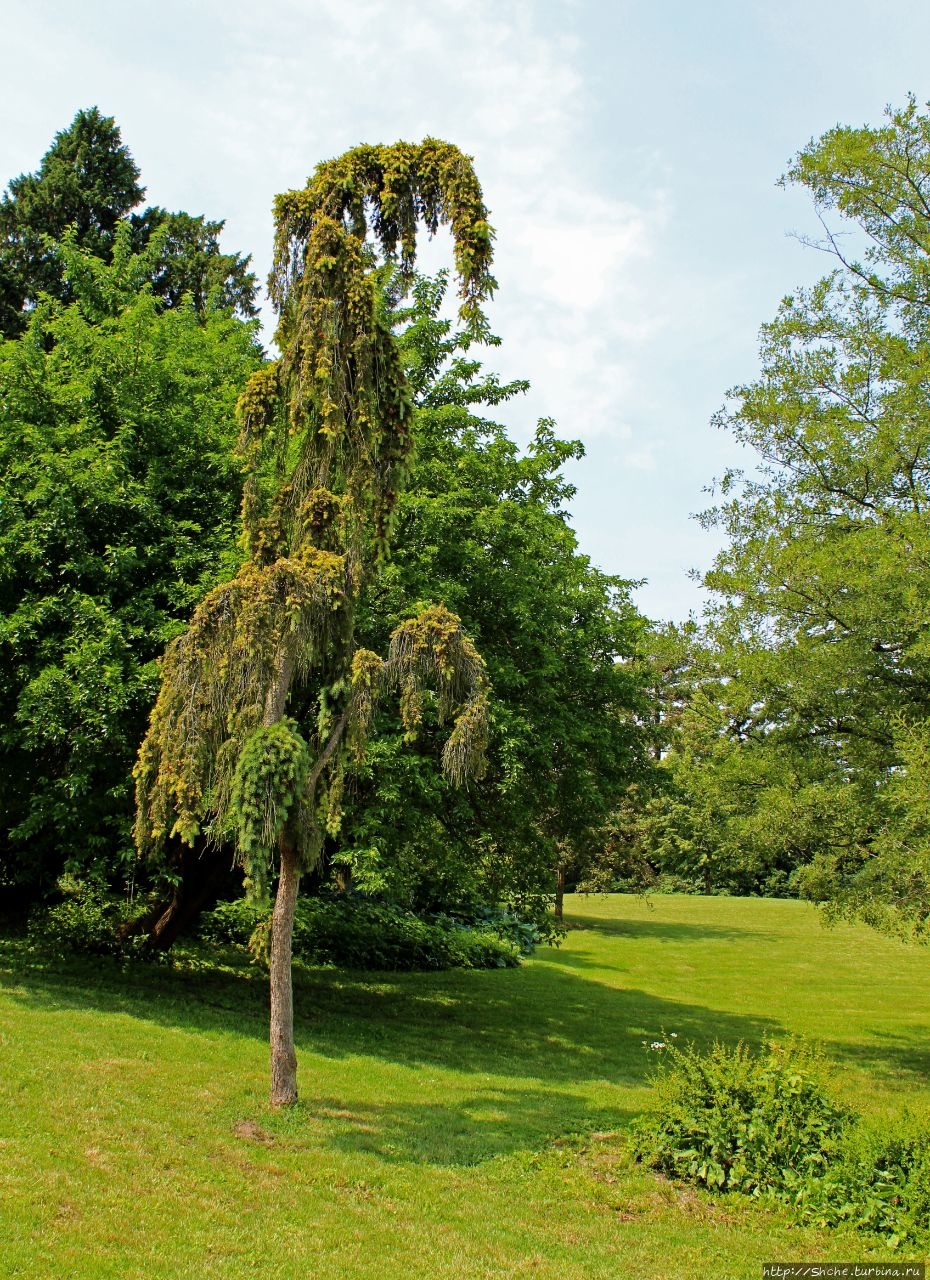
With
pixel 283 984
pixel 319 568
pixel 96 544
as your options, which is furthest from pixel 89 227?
pixel 283 984

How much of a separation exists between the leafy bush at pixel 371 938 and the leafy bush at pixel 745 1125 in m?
12.5

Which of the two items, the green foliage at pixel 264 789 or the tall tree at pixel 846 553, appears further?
the tall tree at pixel 846 553

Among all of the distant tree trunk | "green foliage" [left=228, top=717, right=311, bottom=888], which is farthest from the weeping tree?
the distant tree trunk

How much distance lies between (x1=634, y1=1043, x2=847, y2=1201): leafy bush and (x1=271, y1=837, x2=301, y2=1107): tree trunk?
3.67 m

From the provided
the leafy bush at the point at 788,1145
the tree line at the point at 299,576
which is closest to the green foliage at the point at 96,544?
the tree line at the point at 299,576

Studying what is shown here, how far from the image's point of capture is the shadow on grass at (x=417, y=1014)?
1368 centimetres

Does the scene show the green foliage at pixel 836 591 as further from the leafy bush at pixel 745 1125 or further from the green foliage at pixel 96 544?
the green foliage at pixel 96 544

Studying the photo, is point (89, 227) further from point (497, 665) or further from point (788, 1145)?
point (788, 1145)

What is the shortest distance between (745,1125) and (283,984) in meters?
4.77

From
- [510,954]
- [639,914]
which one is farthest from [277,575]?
[639,914]

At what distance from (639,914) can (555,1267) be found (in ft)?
122

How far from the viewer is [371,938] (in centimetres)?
2392

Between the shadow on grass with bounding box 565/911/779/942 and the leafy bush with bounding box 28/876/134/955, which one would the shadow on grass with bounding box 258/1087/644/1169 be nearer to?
the leafy bush with bounding box 28/876/134/955

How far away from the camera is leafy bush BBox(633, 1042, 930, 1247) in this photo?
799 cm
